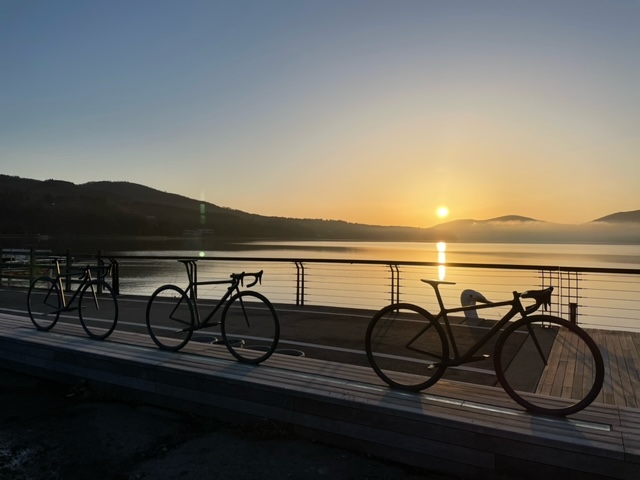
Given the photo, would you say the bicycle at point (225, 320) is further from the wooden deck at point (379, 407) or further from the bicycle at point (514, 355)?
the bicycle at point (514, 355)

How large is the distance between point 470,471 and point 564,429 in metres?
0.63

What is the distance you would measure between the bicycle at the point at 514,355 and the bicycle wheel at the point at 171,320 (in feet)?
6.87

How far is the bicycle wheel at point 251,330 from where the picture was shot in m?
4.77

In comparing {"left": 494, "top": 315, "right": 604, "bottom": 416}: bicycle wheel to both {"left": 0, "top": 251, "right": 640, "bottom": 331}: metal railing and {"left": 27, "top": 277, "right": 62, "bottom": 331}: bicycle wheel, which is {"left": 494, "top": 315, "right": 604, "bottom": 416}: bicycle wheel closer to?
{"left": 0, "top": 251, "right": 640, "bottom": 331}: metal railing

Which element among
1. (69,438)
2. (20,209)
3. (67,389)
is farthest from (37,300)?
(20,209)

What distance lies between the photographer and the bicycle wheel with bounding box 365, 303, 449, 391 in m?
3.91

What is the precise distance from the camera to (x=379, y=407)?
3.45m

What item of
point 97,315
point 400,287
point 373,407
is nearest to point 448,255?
point 400,287

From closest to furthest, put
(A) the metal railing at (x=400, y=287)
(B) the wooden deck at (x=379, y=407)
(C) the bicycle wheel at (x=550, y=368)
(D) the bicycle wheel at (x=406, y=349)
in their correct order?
(B) the wooden deck at (x=379, y=407) < (C) the bicycle wheel at (x=550, y=368) < (D) the bicycle wheel at (x=406, y=349) < (A) the metal railing at (x=400, y=287)

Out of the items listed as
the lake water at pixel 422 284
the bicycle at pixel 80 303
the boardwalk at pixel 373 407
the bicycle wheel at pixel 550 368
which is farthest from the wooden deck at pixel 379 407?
the lake water at pixel 422 284

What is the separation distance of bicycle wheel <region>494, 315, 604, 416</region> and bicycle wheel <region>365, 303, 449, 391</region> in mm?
550

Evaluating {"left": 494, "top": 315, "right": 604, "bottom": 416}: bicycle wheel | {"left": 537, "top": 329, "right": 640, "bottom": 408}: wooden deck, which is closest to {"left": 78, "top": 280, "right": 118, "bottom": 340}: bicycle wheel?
{"left": 494, "top": 315, "right": 604, "bottom": 416}: bicycle wheel

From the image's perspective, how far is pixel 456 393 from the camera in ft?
12.2

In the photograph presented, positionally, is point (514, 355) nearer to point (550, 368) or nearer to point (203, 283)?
point (550, 368)
